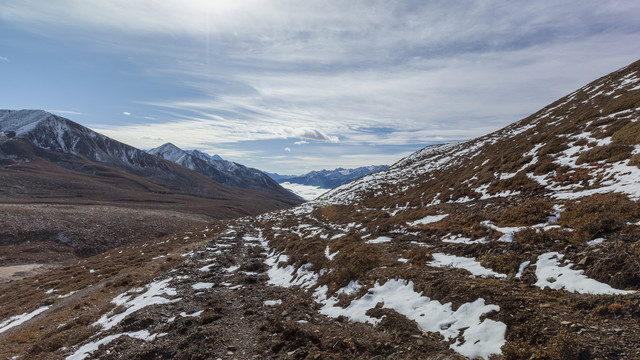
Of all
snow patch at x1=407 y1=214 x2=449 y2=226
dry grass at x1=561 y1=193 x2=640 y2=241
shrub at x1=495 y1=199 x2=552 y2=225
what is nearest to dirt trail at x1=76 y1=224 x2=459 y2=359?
dry grass at x1=561 y1=193 x2=640 y2=241

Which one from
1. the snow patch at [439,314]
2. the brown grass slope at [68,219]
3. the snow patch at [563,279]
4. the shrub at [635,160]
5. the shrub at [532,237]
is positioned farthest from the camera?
the brown grass slope at [68,219]

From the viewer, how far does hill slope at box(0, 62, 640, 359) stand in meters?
7.15

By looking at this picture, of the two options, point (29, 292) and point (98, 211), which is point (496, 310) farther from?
point (98, 211)

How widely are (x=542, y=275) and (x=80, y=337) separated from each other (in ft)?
65.4

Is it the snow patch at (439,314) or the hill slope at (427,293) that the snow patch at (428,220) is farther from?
the snow patch at (439,314)

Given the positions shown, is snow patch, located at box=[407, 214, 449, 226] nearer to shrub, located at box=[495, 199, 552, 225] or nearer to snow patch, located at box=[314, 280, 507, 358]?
shrub, located at box=[495, 199, 552, 225]

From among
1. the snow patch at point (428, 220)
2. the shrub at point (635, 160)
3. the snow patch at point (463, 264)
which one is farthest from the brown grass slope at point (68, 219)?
the shrub at point (635, 160)

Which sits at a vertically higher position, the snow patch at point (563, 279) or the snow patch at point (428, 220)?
the snow patch at point (563, 279)

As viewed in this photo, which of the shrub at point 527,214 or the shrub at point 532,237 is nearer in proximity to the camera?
the shrub at point 532,237

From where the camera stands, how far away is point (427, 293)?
10.1 meters

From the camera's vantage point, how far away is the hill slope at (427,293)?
23.5ft

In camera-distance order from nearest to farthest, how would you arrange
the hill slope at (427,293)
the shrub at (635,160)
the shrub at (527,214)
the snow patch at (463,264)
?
the hill slope at (427,293) → the snow patch at (463,264) → the shrub at (527,214) → the shrub at (635,160)

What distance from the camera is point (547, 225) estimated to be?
13.1 m

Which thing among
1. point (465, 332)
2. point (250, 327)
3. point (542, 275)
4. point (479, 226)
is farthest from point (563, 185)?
point (250, 327)
